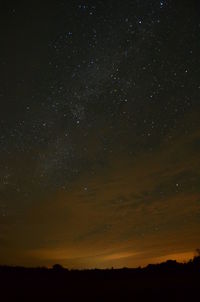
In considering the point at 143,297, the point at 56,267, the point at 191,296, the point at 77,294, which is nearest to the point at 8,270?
the point at 56,267

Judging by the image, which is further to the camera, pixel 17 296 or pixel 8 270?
pixel 8 270

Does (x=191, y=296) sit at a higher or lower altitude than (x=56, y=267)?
lower

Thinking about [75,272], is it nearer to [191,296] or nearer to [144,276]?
[144,276]

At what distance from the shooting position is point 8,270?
1850cm

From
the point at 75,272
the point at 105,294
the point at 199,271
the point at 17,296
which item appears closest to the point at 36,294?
the point at 17,296

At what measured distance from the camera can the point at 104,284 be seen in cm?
1702

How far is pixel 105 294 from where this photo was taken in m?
14.2

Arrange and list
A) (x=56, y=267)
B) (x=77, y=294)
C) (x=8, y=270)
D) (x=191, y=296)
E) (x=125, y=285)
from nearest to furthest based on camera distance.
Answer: (x=191, y=296) → (x=77, y=294) → (x=125, y=285) → (x=8, y=270) → (x=56, y=267)

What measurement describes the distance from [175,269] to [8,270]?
8.39m

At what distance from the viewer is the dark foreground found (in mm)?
13719

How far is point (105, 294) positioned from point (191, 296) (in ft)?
9.77

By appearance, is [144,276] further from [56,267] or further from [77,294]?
[77,294]

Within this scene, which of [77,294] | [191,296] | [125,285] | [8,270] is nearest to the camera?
[191,296]

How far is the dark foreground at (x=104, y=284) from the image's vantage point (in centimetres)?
1372
